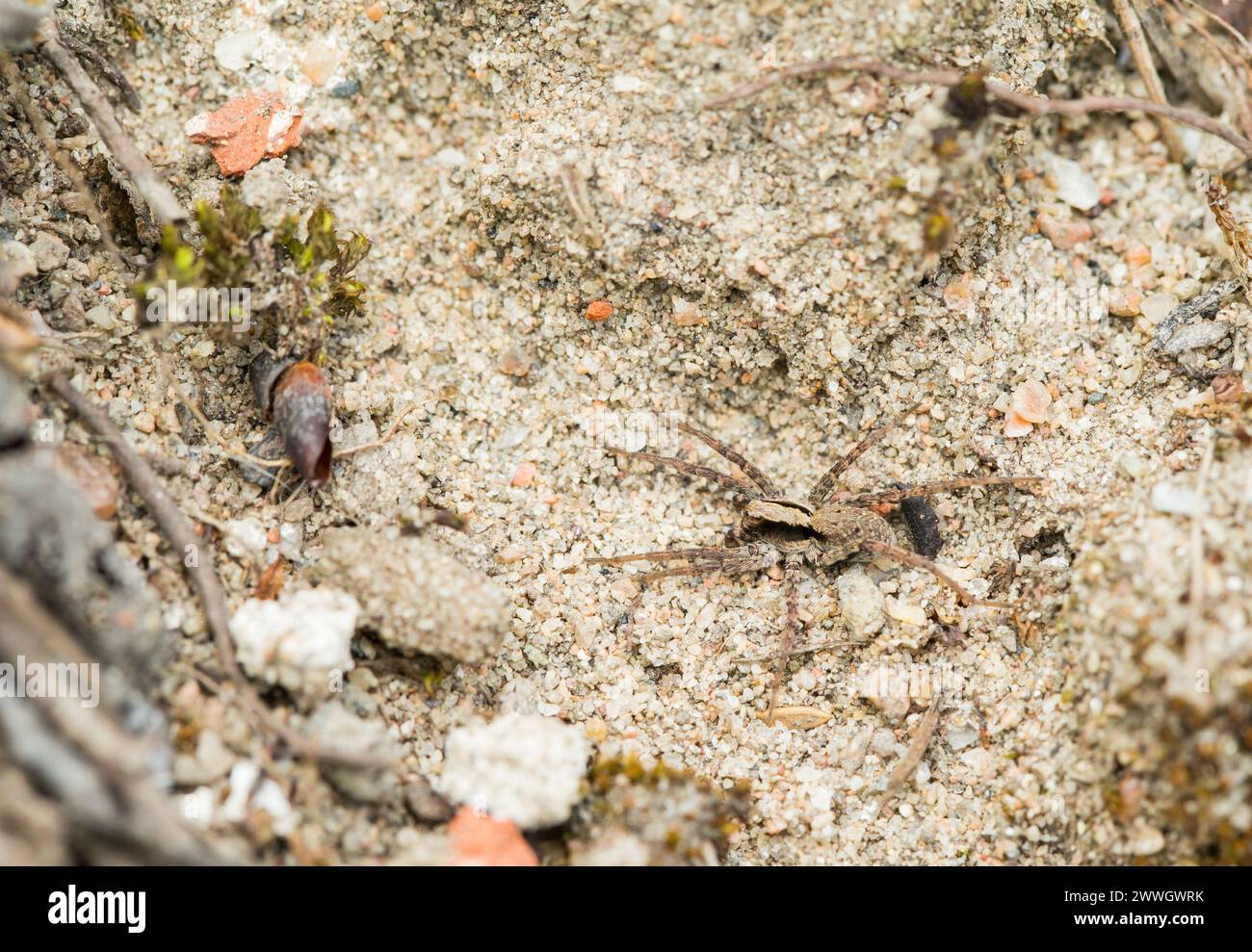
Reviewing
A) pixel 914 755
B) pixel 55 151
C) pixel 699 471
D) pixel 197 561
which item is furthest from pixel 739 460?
pixel 55 151

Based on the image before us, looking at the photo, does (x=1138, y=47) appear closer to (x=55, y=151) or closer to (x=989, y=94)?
(x=989, y=94)

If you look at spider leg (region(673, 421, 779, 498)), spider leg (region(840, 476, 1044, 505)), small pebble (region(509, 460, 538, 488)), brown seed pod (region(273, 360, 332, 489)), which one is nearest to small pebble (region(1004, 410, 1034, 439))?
spider leg (region(840, 476, 1044, 505))

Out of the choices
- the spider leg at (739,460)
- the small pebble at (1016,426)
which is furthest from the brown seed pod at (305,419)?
the small pebble at (1016,426)

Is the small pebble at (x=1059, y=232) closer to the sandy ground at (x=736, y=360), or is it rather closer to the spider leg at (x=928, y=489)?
the sandy ground at (x=736, y=360)

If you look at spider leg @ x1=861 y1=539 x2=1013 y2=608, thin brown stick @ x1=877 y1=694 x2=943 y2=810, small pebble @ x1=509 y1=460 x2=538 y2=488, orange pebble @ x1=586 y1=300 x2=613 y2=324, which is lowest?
thin brown stick @ x1=877 y1=694 x2=943 y2=810

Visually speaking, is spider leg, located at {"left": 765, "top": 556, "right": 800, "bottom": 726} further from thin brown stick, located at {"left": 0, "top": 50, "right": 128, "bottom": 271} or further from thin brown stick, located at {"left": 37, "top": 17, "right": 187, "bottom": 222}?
thin brown stick, located at {"left": 0, "top": 50, "right": 128, "bottom": 271}

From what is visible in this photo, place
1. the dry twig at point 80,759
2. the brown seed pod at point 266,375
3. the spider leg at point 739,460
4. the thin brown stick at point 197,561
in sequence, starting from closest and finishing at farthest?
the dry twig at point 80,759
the thin brown stick at point 197,561
the brown seed pod at point 266,375
the spider leg at point 739,460
